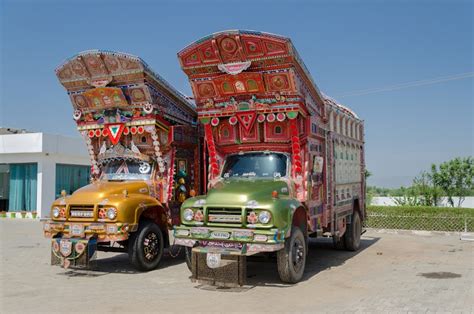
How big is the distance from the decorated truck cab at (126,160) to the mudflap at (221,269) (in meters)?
1.92

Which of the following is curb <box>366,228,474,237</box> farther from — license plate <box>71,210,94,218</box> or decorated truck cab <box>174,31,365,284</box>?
license plate <box>71,210,94,218</box>

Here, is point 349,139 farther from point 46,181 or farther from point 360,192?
point 46,181

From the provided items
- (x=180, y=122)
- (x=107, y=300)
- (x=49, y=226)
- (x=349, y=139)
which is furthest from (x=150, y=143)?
(x=349, y=139)

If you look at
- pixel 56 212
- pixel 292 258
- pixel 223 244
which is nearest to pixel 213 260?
pixel 223 244

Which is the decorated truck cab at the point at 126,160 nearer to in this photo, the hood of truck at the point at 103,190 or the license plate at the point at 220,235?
the hood of truck at the point at 103,190

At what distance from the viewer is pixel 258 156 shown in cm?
959

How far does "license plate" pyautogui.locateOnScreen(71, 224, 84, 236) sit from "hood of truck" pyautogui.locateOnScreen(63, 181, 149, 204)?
1.61ft

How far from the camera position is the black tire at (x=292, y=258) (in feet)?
25.7

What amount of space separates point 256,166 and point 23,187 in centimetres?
1871

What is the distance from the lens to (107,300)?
7.03 meters

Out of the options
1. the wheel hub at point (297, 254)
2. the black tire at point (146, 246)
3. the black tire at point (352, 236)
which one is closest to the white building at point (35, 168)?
the black tire at point (146, 246)

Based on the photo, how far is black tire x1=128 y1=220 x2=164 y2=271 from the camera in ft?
30.4

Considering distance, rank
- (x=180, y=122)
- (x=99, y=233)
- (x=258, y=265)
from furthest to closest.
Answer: (x=180, y=122) → (x=258, y=265) → (x=99, y=233)

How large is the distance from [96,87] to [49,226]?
3.36m
